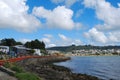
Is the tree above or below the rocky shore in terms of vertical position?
above

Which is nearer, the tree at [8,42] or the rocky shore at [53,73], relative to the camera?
the rocky shore at [53,73]

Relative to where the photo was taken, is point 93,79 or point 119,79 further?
point 119,79

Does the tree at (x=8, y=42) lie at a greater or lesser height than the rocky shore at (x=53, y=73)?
greater

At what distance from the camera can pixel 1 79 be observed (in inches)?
1086

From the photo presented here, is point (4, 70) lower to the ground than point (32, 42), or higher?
lower

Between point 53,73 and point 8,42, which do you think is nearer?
point 53,73

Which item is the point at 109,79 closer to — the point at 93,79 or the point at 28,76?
the point at 93,79

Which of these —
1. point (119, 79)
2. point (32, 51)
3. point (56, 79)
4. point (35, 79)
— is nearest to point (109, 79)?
point (119, 79)

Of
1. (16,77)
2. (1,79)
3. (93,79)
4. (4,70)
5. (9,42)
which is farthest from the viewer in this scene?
(9,42)

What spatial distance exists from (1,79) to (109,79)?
3156 centimetres

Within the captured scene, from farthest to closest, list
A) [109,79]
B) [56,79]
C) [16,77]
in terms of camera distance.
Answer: [109,79] < [56,79] < [16,77]

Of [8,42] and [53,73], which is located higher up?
[8,42]

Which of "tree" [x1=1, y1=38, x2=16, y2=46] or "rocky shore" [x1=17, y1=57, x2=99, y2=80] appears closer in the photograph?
A: "rocky shore" [x1=17, y1=57, x2=99, y2=80]

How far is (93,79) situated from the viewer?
47688 mm
